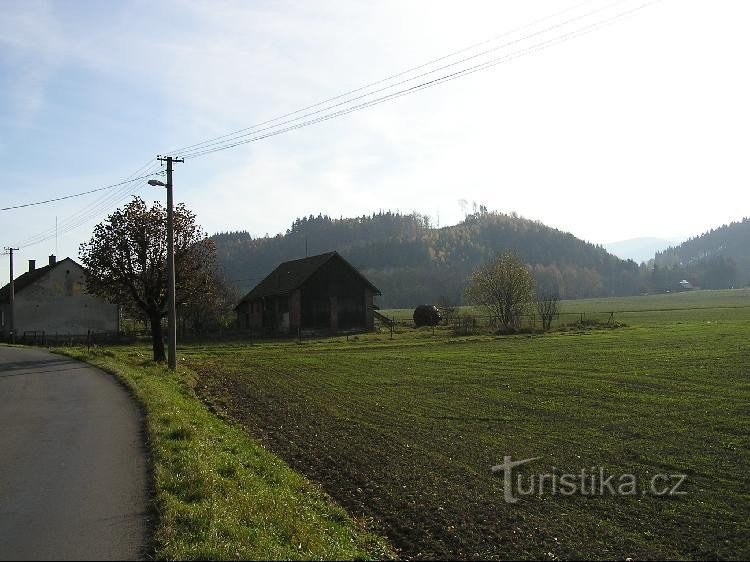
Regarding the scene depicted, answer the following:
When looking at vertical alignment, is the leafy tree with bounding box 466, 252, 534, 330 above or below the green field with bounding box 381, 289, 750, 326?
above

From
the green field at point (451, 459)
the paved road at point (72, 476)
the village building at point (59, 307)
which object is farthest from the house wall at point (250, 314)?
the paved road at point (72, 476)

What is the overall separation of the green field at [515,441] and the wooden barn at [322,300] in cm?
3141

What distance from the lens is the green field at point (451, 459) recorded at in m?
7.61

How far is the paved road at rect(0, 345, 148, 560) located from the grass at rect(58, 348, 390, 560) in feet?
1.10

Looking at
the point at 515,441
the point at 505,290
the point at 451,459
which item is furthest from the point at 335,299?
the point at 451,459

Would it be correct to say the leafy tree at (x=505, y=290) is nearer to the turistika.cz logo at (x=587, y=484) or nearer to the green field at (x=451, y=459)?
the green field at (x=451, y=459)

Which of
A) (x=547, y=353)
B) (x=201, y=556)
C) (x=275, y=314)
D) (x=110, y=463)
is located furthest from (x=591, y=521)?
(x=275, y=314)

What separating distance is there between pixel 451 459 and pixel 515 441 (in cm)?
196

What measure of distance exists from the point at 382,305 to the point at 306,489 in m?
165

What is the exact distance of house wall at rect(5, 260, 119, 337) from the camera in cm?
5653

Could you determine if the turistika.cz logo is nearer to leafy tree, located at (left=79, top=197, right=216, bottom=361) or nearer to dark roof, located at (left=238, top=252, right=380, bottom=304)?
leafy tree, located at (left=79, top=197, right=216, bottom=361)

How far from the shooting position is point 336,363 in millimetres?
32219

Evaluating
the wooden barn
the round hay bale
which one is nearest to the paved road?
the wooden barn

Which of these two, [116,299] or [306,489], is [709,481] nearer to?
[306,489]
